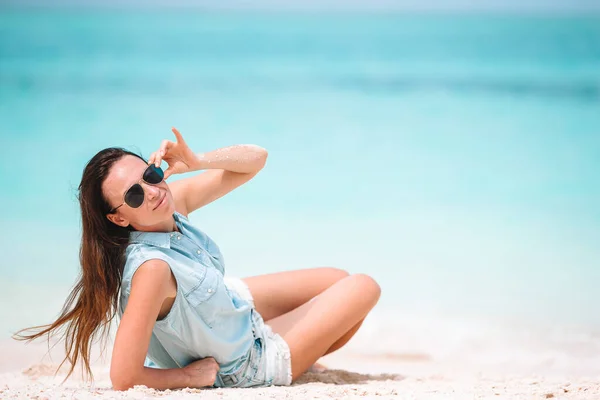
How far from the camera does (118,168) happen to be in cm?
255

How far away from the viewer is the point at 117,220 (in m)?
2.57

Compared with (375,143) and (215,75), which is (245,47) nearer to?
(215,75)

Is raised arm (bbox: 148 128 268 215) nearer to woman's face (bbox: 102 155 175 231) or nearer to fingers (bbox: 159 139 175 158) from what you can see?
fingers (bbox: 159 139 175 158)

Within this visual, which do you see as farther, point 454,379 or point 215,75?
point 215,75

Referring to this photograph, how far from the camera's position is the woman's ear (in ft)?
8.40

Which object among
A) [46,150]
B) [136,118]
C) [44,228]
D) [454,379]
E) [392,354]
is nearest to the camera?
[454,379]

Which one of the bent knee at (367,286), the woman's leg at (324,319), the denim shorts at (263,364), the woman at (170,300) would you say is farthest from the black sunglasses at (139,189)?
the bent knee at (367,286)

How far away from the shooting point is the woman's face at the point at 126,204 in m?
2.53

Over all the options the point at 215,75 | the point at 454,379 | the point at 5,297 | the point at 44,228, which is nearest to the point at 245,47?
the point at 215,75

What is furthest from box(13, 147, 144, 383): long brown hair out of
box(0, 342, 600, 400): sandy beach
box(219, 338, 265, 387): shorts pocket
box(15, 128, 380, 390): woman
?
box(219, 338, 265, 387): shorts pocket

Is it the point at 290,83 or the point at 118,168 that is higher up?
the point at 290,83

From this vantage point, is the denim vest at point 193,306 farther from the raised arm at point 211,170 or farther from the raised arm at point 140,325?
the raised arm at point 211,170

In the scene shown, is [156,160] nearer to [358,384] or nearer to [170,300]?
[170,300]

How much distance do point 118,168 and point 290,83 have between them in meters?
10.2
